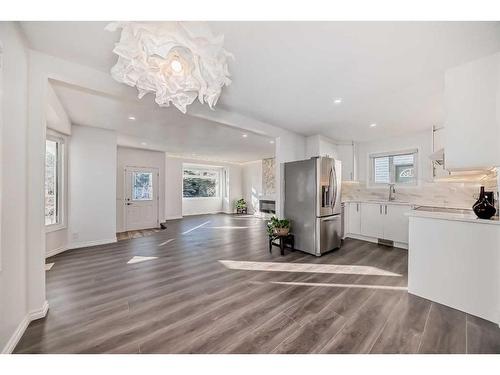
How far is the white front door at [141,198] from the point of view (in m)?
6.18

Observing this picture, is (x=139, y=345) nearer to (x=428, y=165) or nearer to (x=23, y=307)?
(x=23, y=307)

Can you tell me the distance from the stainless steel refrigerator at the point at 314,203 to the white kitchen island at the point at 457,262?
4.79 ft

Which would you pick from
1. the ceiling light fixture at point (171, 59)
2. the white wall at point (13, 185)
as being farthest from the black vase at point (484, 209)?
the white wall at point (13, 185)

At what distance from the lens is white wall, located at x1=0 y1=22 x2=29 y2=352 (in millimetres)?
1465

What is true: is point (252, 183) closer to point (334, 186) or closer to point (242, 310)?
point (334, 186)

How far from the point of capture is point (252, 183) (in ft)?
32.0

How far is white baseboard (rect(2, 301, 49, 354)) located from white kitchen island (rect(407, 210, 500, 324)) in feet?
12.3

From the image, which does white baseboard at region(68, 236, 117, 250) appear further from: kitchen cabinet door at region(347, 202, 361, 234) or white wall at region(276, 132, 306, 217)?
kitchen cabinet door at region(347, 202, 361, 234)

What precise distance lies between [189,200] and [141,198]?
2.74 metres

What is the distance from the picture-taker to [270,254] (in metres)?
3.83

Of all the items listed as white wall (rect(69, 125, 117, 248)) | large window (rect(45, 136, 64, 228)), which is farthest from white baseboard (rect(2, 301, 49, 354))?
white wall (rect(69, 125, 117, 248))

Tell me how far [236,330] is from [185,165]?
8.08 metres

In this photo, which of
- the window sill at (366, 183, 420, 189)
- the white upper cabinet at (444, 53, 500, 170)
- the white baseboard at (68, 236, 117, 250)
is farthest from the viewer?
the window sill at (366, 183, 420, 189)

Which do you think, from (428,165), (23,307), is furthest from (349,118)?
(23,307)
